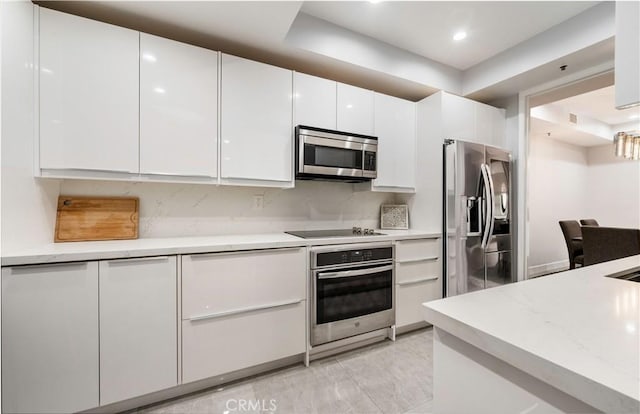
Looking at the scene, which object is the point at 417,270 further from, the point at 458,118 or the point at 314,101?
the point at 314,101

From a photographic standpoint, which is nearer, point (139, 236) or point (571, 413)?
point (571, 413)

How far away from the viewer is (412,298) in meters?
2.45

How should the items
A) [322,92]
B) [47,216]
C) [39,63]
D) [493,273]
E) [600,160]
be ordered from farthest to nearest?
[600,160], [493,273], [322,92], [47,216], [39,63]

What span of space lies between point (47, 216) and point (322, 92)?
210cm

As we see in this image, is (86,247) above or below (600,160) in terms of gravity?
below

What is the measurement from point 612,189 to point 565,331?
7.48 m

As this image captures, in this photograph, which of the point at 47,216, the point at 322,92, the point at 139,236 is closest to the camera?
the point at 47,216

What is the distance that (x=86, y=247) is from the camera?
5.02ft

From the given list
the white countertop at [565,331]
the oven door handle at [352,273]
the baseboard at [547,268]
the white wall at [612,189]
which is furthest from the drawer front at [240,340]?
the white wall at [612,189]

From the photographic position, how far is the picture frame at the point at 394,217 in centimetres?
290

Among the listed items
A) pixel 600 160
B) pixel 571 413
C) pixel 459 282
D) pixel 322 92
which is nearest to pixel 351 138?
pixel 322 92

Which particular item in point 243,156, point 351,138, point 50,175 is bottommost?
point 50,175

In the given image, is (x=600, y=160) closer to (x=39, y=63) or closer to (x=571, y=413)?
(x=571, y=413)

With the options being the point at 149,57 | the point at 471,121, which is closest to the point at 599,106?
the point at 471,121
